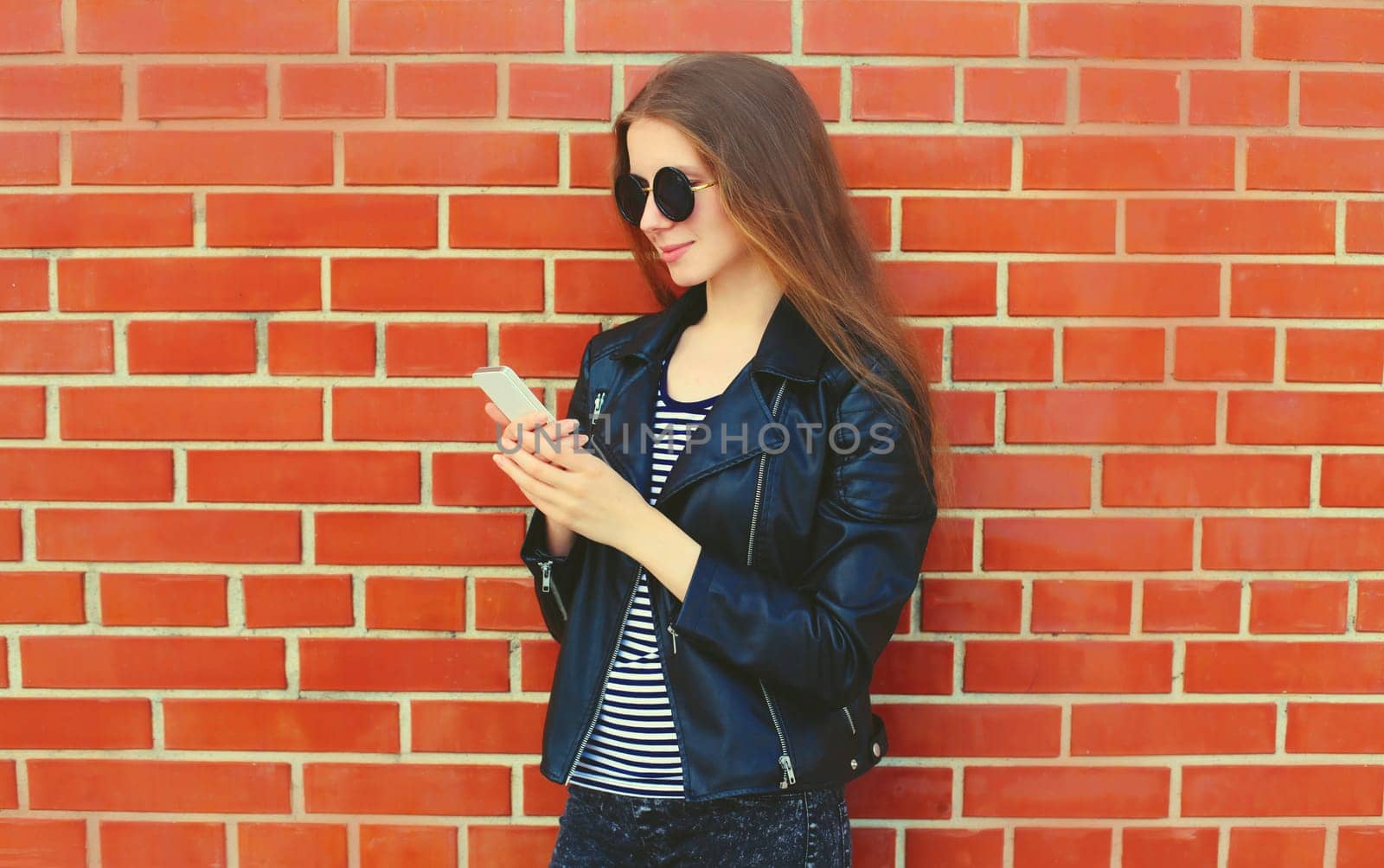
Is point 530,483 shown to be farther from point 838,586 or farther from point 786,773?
point 786,773

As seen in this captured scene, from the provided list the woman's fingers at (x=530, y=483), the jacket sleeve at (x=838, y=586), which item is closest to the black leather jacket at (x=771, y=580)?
the jacket sleeve at (x=838, y=586)

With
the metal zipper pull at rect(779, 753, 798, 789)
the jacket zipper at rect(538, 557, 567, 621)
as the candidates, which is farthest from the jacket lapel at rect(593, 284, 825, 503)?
the metal zipper pull at rect(779, 753, 798, 789)

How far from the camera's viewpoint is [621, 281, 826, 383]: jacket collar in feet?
5.32

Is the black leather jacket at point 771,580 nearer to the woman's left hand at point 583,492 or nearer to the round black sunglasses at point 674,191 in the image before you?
the woman's left hand at point 583,492

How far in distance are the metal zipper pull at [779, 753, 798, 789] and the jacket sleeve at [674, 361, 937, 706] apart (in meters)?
0.10

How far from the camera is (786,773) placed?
5.09 feet

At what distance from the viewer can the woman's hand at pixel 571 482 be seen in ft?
4.94

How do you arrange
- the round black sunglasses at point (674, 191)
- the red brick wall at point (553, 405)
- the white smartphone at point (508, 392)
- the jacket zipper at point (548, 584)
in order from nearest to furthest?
the white smartphone at point (508, 392) < the round black sunglasses at point (674, 191) < the jacket zipper at point (548, 584) < the red brick wall at point (553, 405)

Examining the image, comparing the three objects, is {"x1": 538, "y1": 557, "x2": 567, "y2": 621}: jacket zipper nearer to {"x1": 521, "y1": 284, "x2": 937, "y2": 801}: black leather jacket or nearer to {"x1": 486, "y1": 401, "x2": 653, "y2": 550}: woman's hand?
{"x1": 521, "y1": 284, "x2": 937, "y2": 801}: black leather jacket

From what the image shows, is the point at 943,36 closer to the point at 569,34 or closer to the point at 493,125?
the point at 569,34

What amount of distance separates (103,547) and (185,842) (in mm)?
630

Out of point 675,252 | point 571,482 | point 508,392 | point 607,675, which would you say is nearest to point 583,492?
point 571,482

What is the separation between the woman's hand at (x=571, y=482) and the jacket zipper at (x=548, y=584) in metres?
0.18

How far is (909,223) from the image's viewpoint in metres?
1.98
